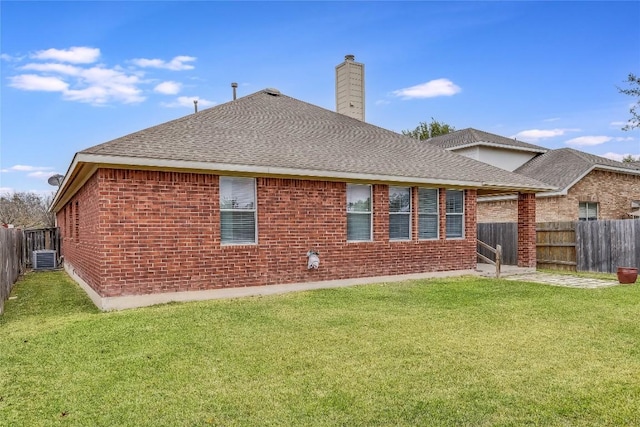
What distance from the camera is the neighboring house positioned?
1859cm

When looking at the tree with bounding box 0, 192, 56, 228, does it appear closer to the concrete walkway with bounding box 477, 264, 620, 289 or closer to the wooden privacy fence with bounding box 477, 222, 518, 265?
the wooden privacy fence with bounding box 477, 222, 518, 265

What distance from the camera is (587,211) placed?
765 inches

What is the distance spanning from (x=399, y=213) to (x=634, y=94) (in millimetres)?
19698

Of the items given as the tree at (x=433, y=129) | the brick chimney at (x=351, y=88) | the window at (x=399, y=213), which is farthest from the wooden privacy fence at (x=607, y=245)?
the tree at (x=433, y=129)

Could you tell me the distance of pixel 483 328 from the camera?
6.82m

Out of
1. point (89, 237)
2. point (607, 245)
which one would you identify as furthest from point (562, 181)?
point (89, 237)

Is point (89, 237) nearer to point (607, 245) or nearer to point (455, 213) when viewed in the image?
point (455, 213)

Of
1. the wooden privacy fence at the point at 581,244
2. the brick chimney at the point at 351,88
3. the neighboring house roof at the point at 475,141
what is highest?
the brick chimney at the point at 351,88

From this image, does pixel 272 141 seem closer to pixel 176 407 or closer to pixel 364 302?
pixel 364 302

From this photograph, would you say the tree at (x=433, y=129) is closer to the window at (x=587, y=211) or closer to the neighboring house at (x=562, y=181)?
the neighboring house at (x=562, y=181)

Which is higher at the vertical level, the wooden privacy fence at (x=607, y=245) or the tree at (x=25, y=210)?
the tree at (x=25, y=210)

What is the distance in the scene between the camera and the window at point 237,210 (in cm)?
970

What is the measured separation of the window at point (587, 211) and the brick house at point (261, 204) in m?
6.13

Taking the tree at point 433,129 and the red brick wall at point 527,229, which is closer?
the red brick wall at point 527,229
